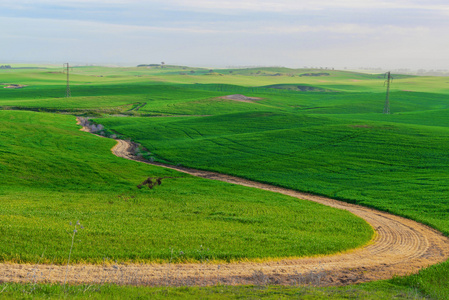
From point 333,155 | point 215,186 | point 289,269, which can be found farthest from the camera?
point 333,155

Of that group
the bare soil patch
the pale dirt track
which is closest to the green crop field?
the pale dirt track

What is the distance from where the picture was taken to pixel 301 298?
1662 cm

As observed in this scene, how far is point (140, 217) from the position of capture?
2988 cm

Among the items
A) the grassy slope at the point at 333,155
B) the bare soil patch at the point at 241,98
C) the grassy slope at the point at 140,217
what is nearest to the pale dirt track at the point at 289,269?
the grassy slope at the point at 140,217

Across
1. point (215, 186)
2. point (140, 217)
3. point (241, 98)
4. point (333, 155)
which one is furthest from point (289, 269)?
point (241, 98)

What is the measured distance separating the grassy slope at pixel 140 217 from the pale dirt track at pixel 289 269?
972 millimetres

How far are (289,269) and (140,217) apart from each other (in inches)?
508

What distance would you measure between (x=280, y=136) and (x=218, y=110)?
58008 millimetres

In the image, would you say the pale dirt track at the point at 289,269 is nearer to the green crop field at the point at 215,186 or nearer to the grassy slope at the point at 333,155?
the green crop field at the point at 215,186

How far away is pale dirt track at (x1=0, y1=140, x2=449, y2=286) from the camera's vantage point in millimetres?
19078

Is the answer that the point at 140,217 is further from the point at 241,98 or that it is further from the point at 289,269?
the point at 241,98

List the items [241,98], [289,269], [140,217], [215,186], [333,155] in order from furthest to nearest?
[241,98], [333,155], [215,186], [140,217], [289,269]

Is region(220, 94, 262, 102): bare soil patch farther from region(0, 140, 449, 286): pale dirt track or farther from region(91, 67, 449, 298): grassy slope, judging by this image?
region(0, 140, 449, 286): pale dirt track

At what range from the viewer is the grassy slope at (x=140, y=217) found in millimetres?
22703
